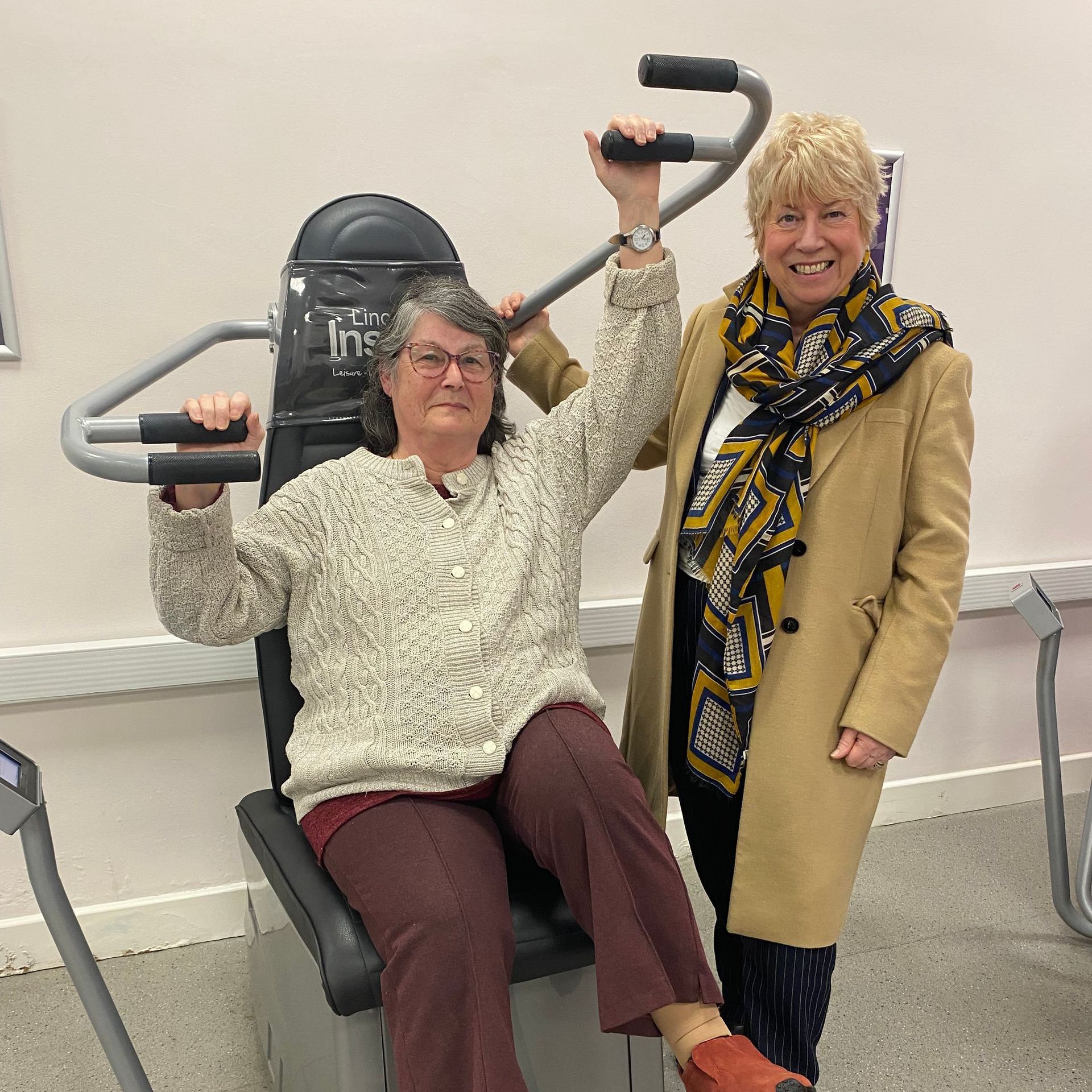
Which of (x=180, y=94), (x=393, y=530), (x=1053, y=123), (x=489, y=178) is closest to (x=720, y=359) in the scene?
(x=393, y=530)

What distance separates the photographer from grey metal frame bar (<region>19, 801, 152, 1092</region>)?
1.12 meters

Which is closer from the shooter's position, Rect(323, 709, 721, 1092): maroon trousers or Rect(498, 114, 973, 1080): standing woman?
Rect(323, 709, 721, 1092): maroon trousers

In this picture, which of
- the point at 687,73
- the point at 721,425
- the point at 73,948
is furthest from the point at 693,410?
the point at 73,948

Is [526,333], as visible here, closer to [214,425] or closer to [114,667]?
[214,425]

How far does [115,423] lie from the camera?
1.18 meters

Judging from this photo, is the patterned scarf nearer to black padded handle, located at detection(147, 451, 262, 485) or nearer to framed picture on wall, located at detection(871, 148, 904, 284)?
black padded handle, located at detection(147, 451, 262, 485)

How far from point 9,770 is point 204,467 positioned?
0.41 meters

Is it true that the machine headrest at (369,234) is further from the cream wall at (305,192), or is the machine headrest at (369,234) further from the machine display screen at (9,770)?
the machine display screen at (9,770)

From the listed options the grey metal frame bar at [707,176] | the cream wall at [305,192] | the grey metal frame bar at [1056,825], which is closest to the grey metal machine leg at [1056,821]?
the grey metal frame bar at [1056,825]

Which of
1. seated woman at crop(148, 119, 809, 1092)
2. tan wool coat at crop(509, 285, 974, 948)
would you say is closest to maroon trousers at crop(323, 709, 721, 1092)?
seated woman at crop(148, 119, 809, 1092)

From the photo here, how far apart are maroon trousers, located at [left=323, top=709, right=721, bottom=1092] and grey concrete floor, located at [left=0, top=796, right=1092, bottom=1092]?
729 mm

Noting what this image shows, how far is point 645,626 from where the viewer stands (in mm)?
1614

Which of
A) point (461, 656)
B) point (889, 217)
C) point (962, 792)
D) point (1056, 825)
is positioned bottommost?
point (962, 792)

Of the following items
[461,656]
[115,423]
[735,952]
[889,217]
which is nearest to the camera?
[115,423]
